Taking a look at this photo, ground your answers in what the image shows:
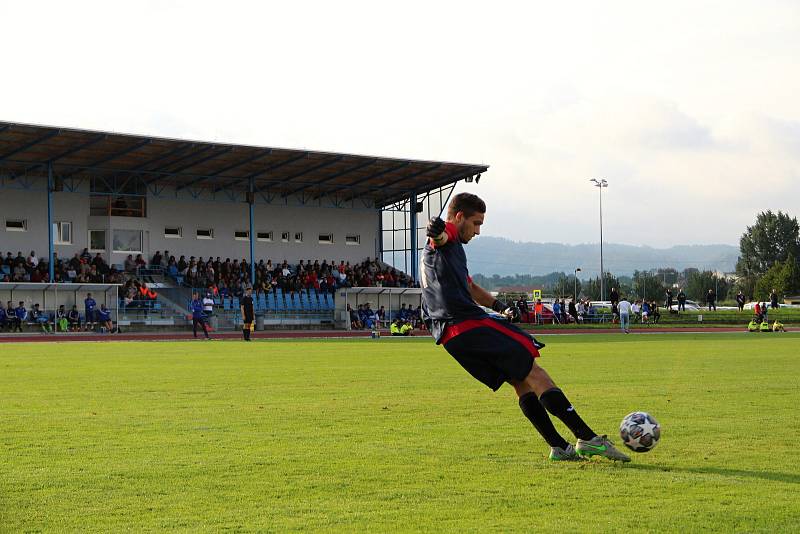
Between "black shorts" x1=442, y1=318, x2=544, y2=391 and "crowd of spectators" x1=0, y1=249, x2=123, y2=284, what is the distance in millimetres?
41407

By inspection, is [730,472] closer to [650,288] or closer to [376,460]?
[376,460]

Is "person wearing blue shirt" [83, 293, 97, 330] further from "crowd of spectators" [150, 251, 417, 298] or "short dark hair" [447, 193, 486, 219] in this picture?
"short dark hair" [447, 193, 486, 219]

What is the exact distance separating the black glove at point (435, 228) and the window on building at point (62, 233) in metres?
50.2

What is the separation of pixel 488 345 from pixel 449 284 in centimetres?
55

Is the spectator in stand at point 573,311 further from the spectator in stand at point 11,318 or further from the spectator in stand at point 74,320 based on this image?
the spectator in stand at point 11,318

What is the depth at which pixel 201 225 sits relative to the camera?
196ft

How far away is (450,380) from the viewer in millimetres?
15672

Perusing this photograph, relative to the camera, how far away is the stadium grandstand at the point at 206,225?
4762 centimetres

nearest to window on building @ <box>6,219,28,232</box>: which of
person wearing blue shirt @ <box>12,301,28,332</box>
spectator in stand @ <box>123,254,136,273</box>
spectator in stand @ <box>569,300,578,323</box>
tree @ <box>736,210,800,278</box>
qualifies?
spectator in stand @ <box>123,254,136,273</box>

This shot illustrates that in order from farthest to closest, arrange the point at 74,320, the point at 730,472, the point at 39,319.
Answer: the point at 74,320 < the point at 39,319 < the point at 730,472

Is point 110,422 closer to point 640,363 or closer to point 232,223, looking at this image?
point 640,363

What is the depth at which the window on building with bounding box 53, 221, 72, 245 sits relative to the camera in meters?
54.4

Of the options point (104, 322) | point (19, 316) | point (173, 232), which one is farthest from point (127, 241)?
point (19, 316)

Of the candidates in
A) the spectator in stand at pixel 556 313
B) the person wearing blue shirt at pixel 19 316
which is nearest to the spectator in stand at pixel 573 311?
the spectator in stand at pixel 556 313
